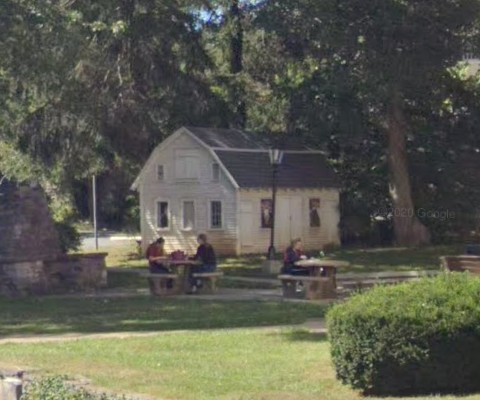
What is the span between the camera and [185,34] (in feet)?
138

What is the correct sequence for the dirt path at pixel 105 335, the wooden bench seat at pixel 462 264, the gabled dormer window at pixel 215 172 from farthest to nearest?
1. the gabled dormer window at pixel 215 172
2. the wooden bench seat at pixel 462 264
3. the dirt path at pixel 105 335

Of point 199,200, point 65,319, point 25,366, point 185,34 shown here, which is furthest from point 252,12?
point 25,366

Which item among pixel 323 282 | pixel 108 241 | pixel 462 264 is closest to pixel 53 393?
pixel 323 282

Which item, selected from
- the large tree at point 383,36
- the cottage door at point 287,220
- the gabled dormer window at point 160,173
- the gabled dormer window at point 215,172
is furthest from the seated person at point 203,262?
the gabled dormer window at point 160,173

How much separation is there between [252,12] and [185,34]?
14.1ft

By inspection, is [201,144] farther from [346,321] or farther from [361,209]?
[346,321]

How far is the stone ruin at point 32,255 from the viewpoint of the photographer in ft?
87.1

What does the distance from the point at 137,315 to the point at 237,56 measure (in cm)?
2731

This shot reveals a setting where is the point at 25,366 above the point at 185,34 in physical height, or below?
below

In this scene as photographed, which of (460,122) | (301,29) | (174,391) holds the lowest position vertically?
(174,391)

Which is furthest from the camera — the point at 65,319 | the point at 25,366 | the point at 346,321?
the point at 65,319

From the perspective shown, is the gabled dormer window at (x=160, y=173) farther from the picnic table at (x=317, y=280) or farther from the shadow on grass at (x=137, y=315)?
the picnic table at (x=317, y=280)

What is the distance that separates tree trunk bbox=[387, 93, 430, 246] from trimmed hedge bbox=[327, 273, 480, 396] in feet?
102

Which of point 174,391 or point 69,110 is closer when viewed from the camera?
point 174,391
